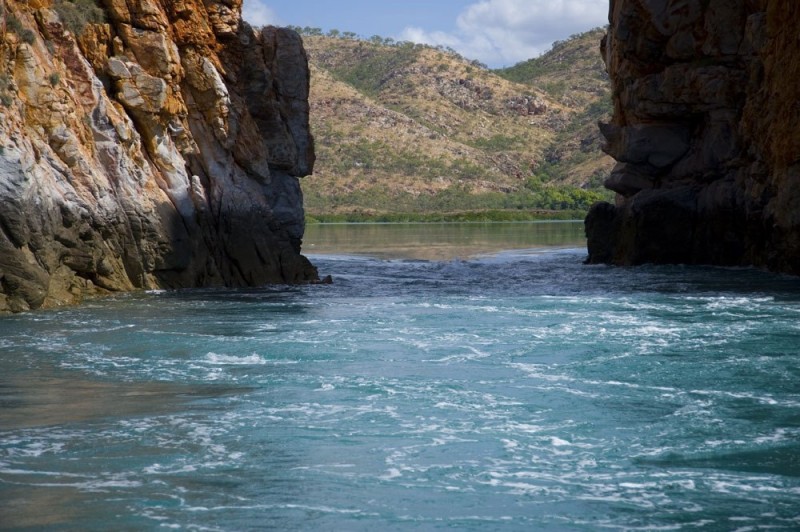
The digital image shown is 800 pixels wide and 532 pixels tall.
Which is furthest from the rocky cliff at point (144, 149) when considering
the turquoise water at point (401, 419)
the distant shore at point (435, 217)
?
the distant shore at point (435, 217)

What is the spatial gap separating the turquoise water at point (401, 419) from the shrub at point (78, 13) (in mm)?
7049

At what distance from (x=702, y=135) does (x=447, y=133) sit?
8237cm

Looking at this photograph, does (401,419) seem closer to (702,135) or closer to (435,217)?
(702,135)

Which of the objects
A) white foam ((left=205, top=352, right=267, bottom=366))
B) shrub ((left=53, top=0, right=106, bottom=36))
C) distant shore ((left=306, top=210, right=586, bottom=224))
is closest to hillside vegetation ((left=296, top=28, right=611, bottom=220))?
distant shore ((left=306, top=210, right=586, bottom=224))

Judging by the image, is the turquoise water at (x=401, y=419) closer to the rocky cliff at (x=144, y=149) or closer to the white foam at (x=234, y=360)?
the white foam at (x=234, y=360)

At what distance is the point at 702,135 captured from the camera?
36.0 meters

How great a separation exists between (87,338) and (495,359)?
605cm

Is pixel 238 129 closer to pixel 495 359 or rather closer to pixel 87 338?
pixel 87 338

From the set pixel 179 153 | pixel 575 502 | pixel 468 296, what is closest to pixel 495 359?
pixel 575 502

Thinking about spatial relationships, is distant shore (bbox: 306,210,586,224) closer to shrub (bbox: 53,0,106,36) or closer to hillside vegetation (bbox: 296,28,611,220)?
hillside vegetation (bbox: 296,28,611,220)

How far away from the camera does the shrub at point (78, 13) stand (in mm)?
24641

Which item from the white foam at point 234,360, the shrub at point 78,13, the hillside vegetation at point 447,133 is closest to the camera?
A: the white foam at point 234,360

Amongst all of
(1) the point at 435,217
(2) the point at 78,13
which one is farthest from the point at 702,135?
(1) the point at 435,217

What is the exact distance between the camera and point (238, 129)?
29.1 meters
